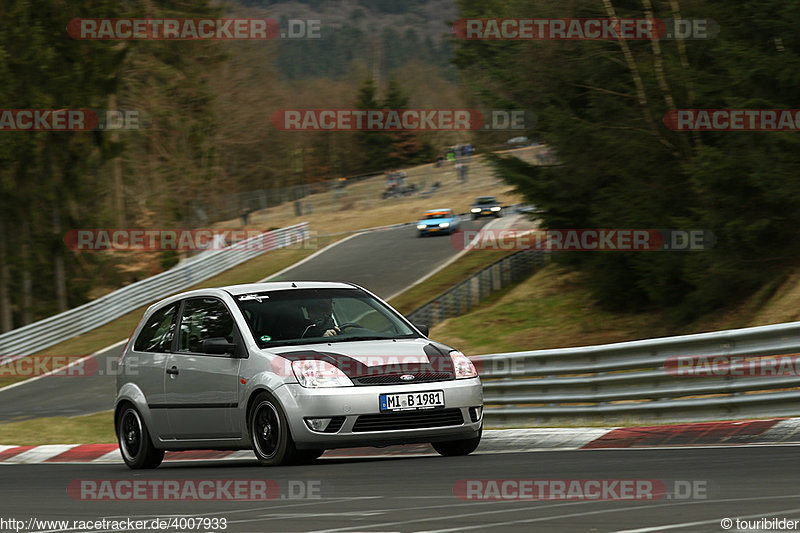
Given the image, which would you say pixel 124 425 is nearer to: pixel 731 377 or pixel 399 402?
pixel 399 402

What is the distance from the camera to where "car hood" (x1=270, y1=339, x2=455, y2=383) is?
9242 mm

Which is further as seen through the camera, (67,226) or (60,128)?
(67,226)

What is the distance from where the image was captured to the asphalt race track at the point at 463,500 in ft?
18.5

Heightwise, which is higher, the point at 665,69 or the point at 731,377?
the point at 665,69

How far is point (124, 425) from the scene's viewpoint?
11.4 meters

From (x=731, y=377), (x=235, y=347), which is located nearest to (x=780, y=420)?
(x=731, y=377)

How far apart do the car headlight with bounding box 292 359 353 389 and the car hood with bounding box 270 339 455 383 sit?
1.8 inches

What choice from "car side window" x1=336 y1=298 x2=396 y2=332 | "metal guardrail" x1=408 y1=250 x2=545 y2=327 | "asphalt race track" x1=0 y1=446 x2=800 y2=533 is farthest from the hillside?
"asphalt race track" x1=0 y1=446 x2=800 y2=533

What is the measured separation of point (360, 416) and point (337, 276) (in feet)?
114

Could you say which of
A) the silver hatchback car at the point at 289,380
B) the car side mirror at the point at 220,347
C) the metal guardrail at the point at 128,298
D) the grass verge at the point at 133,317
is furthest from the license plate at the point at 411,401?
the metal guardrail at the point at 128,298

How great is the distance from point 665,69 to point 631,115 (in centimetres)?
166

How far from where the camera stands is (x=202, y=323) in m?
10.6

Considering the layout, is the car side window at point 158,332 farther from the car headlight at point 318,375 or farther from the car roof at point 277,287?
the car headlight at point 318,375

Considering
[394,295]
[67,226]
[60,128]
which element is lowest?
[394,295]
